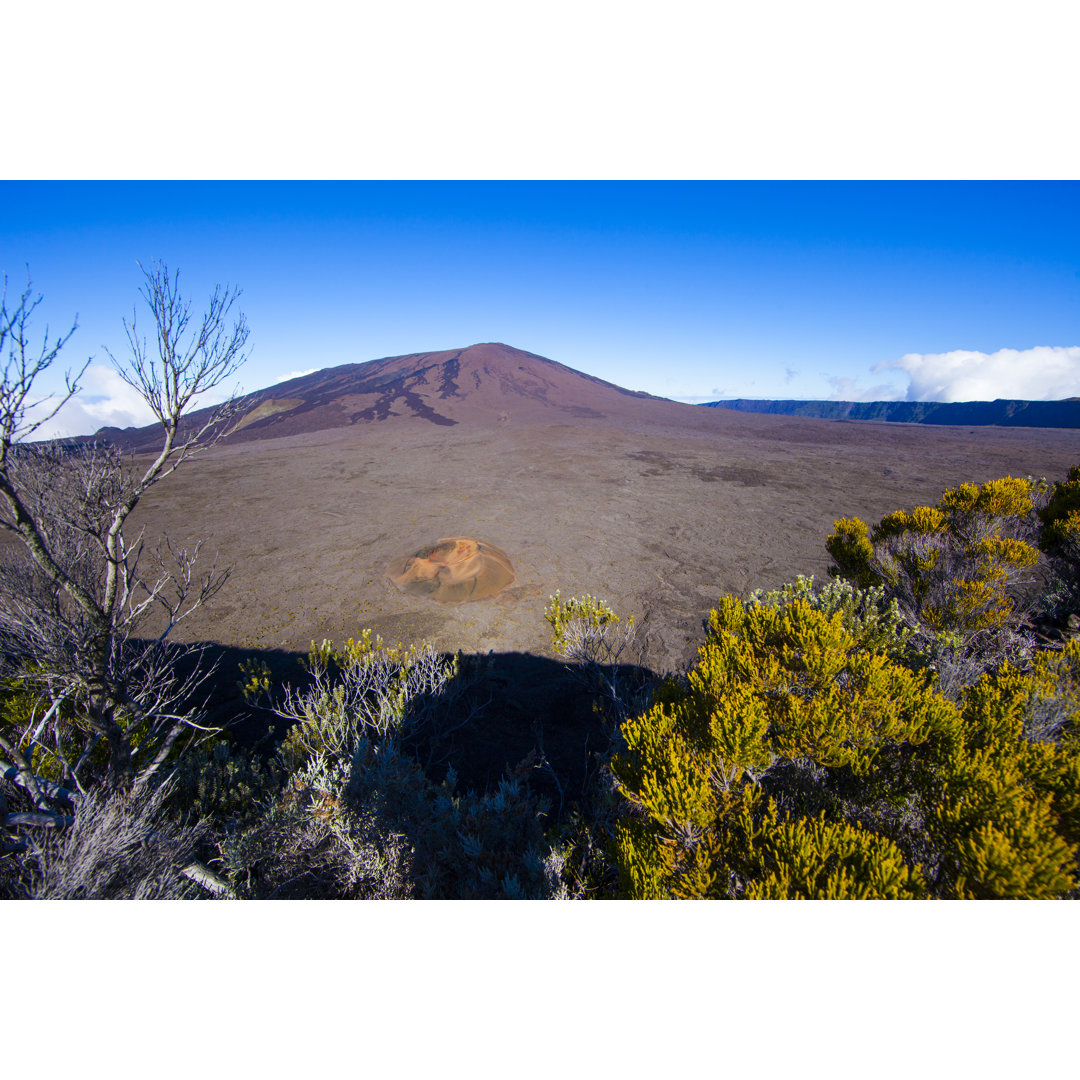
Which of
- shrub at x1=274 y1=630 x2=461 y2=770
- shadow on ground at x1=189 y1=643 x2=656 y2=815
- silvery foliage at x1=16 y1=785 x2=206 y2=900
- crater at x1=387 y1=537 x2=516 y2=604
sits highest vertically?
crater at x1=387 y1=537 x2=516 y2=604

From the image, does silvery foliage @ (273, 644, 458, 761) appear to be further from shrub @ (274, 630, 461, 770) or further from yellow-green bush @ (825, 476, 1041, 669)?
yellow-green bush @ (825, 476, 1041, 669)

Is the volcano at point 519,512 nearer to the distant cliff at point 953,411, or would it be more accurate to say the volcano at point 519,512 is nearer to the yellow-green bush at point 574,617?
the yellow-green bush at point 574,617

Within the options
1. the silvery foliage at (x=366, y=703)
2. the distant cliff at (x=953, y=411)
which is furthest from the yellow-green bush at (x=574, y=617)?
the distant cliff at (x=953, y=411)

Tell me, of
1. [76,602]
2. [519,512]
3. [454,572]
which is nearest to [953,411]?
[519,512]

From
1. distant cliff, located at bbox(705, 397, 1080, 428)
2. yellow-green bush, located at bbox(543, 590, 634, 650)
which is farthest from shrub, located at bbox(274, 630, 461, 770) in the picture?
distant cliff, located at bbox(705, 397, 1080, 428)

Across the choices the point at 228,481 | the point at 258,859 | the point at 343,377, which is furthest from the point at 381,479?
the point at 343,377

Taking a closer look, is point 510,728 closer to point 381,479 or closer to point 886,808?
point 886,808
